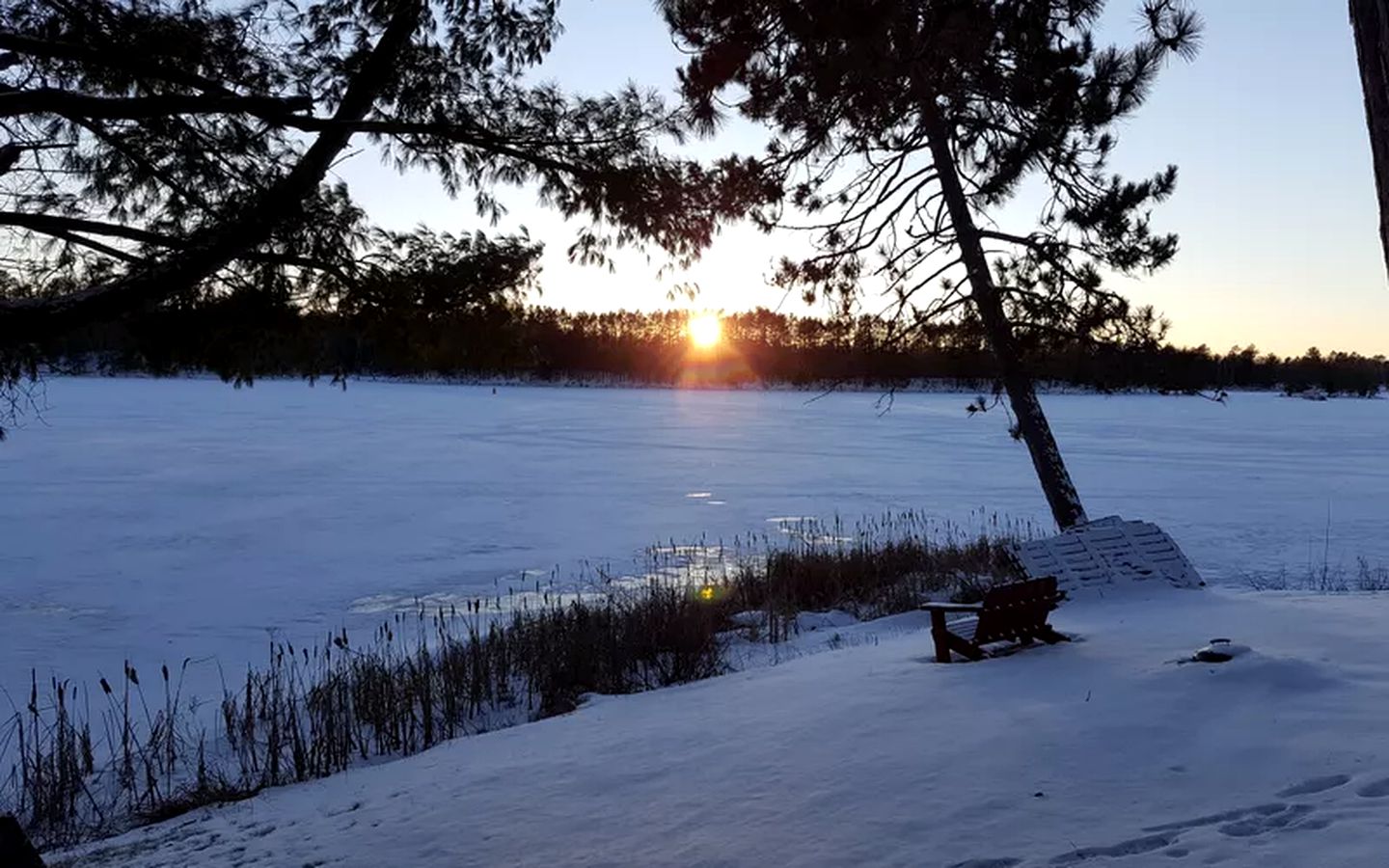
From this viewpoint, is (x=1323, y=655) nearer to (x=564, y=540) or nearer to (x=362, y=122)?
(x=362, y=122)

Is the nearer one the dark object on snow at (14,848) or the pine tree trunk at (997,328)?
the dark object on snow at (14,848)

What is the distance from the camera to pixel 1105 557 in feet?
29.6

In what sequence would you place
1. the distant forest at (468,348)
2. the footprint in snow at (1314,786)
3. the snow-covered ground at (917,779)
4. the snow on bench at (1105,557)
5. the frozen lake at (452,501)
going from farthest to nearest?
the frozen lake at (452,501), the snow on bench at (1105,557), the distant forest at (468,348), the footprint in snow at (1314,786), the snow-covered ground at (917,779)

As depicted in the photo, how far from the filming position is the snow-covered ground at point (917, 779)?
3.43m

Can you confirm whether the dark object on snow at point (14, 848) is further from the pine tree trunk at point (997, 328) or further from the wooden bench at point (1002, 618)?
the pine tree trunk at point (997, 328)

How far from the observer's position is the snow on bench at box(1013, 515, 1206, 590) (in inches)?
350

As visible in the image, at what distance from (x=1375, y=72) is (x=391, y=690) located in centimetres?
615

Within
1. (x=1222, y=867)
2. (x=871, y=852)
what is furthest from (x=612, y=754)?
(x=1222, y=867)

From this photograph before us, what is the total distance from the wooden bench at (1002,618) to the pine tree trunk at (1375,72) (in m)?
3.59

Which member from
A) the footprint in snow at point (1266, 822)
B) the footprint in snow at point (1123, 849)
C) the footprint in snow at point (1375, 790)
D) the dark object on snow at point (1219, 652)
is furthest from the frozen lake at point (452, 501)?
the footprint in snow at point (1375, 790)

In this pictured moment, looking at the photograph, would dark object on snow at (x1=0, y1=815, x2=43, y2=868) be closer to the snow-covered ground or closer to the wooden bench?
the snow-covered ground

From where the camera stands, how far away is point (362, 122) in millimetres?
4562

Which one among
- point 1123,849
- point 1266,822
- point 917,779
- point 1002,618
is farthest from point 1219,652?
point 1123,849

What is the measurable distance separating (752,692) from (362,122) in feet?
13.0
